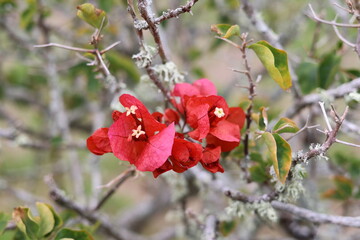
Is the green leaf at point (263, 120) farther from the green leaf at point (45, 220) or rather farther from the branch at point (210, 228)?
the green leaf at point (45, 220)

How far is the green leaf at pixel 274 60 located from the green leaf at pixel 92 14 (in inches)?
9.3

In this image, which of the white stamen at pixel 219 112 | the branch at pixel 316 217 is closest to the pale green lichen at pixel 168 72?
the white stamen at pixel 219 112

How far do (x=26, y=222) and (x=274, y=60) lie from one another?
46 cm

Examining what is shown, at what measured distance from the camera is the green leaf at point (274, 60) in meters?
0.61

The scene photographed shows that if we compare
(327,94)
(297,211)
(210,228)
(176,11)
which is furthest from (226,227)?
(176,11)

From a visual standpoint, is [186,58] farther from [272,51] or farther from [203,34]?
[272,51]

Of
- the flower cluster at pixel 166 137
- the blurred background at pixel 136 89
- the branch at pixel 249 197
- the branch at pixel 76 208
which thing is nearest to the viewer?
the flower cluster at pixel 166 137

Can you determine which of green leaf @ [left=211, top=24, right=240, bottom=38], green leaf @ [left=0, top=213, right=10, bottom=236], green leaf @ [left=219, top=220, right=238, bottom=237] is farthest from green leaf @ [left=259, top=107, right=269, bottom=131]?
green leaf @ [left=0, top=213, right=10, bottom=236]

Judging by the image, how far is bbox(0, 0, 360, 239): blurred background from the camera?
102 cm

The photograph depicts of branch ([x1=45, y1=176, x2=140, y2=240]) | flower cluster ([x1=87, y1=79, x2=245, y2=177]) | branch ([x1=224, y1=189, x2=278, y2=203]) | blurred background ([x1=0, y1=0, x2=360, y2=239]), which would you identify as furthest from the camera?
blurred background ([x1=0, y1=0, x2=360, y2=239])

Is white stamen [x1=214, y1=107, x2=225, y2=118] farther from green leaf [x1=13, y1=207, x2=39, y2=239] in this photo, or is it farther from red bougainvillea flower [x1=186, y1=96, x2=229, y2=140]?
green leaf [x1=13, y1=207, x2=39, y2=239]

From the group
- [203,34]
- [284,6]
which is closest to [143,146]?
[203,34]

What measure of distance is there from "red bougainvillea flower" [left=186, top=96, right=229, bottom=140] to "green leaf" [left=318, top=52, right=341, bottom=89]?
1.13ft

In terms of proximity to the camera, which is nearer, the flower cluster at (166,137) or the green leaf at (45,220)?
the flower cluster at (166,137)
